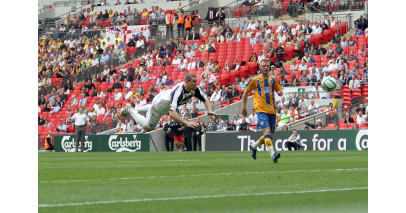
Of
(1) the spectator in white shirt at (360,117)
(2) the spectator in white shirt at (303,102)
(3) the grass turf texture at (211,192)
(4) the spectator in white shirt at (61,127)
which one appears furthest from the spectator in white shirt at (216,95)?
(3) the grass turf texture at (211,192)

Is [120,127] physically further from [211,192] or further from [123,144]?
[211,192]

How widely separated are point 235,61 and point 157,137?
6.34 metres

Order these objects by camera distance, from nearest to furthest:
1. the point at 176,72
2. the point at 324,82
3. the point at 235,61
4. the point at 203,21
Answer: the point at 324,82 → the point at 235,61 → the point at 176,72 → the point at 203,21

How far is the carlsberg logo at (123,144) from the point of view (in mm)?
32062

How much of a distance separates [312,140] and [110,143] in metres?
10.0

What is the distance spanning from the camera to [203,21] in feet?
143

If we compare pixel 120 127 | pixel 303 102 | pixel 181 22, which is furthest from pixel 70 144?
pixel 181 22

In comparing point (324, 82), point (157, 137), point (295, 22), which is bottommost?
point (157, 137)

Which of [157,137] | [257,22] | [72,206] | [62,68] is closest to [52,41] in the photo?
[62,68]

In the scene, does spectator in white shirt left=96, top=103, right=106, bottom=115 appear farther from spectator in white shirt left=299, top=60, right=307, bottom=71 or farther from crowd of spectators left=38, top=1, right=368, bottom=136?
spectator in white shirt left=299, top=60, right=307, bottom=71

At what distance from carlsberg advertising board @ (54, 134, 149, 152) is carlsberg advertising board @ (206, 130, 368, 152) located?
12.4 ft

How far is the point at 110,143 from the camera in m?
32.8

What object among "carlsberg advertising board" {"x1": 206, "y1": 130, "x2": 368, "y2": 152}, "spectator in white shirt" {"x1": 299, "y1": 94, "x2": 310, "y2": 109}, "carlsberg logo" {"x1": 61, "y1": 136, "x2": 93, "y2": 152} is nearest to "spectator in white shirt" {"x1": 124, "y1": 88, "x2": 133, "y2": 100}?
"carlsberg logo" {"x1": 61, "y1": 136, "x2": 93, "y2": 152}

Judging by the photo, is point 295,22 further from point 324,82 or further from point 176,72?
point 324,82
